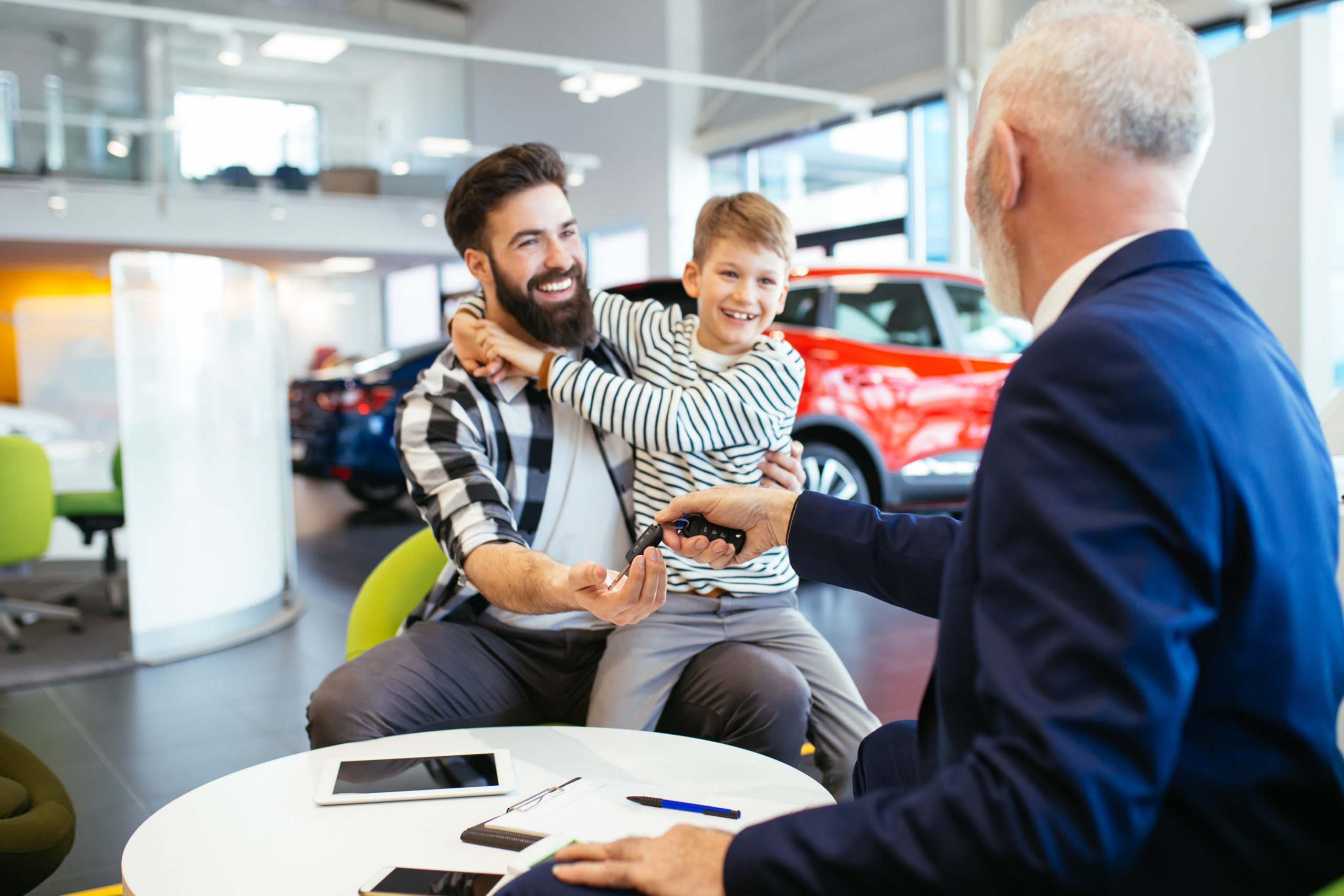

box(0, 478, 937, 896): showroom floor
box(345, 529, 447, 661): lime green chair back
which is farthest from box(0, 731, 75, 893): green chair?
box(0, 478, 937, 896): showroom floor

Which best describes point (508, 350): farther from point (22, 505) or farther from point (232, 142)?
point (232, 142)

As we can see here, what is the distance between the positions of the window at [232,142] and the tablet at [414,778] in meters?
12.0

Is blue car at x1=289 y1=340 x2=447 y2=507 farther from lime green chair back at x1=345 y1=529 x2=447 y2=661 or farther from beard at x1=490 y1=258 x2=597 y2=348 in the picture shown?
beard at x1=490 y1=258 x2=597 y2=348

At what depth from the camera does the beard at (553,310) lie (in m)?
2.16

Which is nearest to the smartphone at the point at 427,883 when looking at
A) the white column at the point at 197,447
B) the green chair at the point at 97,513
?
the white column at the point at 197,447

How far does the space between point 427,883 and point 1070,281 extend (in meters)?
0.87

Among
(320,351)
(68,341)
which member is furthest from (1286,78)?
(320,351)

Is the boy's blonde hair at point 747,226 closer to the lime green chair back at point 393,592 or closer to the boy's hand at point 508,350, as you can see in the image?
the boy's hand at point 508,350

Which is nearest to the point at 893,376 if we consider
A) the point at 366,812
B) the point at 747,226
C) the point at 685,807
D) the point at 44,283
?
the point at 747,226

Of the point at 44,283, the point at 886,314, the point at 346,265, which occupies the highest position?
the point at 346,265

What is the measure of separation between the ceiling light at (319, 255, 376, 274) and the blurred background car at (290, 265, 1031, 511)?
1135 centimetres

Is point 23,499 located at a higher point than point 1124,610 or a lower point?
lower

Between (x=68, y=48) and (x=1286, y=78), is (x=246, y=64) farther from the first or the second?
(x=1286, y=78)

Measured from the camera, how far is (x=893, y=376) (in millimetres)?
5430
